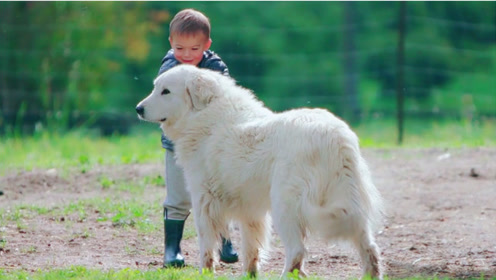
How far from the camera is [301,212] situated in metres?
4.84

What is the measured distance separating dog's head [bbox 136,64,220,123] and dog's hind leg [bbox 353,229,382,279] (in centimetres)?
137

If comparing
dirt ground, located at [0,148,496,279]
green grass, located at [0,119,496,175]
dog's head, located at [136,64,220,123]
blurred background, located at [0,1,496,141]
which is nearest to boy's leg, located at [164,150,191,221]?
dirt ground, located at [0,148,496,279]

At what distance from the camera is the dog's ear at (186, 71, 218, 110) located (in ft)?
18.0

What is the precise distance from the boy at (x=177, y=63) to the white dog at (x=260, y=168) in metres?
0.39

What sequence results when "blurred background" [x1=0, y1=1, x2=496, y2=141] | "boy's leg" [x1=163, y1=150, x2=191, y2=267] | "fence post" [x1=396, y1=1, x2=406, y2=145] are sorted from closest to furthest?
"boy's leg" [x1=163, y1=150, x2=191, y2=267]
"fence post" [x1=396, y1=1, x2=406, y2=145]
"blurred background" [x1=0, y1=1, x2=496, y2=141]

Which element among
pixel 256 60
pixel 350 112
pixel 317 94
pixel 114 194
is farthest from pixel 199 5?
pixel 114 194

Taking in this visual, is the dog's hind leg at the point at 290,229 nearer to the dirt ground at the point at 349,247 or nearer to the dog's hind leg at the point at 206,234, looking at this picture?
the dirt ground at the point at 349,247

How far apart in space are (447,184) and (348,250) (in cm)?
229

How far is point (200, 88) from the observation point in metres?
5.47

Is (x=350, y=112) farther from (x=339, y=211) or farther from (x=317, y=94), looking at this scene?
(x=339, y=211)

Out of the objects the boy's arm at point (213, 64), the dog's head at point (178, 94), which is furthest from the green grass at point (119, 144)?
the dog's head at point (178, 94)

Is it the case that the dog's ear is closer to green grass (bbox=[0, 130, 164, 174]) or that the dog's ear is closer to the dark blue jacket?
the dark blue jacket

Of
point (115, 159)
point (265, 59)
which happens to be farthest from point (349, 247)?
point (265, 59)

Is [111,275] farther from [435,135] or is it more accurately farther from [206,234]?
[435,135]
